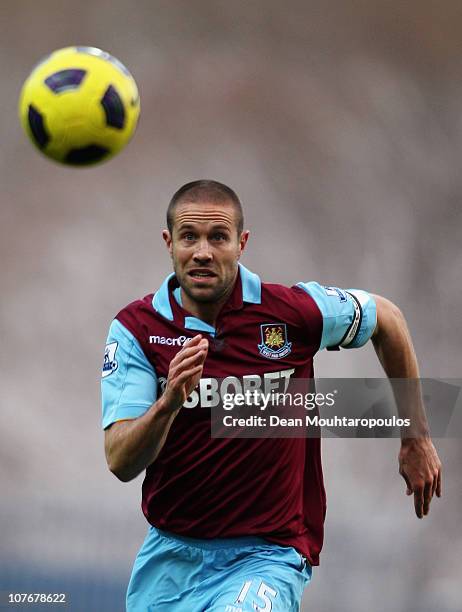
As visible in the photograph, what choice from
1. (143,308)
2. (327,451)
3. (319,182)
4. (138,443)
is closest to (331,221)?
(319,182)

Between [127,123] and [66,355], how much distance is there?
4.31m

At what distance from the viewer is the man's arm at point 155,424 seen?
4477 mm

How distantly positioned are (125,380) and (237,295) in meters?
0.68

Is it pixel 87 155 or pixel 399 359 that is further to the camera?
pixel 399 359

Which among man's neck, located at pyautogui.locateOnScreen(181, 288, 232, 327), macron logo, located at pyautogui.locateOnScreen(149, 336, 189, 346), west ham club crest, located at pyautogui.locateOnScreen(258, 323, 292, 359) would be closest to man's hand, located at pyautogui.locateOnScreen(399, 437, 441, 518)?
west ham club crest, located at pyautogui.locateOnScreen(258, 323, 292, 359)

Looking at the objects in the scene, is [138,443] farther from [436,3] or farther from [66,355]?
[436,3]

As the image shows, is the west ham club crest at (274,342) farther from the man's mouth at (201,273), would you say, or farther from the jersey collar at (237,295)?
the man's mouth at (201,273)

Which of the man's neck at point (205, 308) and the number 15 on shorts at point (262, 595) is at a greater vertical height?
the man's neck at point (205, 308)

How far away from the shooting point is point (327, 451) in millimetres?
9156

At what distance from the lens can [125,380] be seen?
5121 millimetres

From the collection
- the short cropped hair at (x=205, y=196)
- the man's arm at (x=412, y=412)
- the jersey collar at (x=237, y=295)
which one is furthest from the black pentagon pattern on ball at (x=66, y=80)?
the man's arm at (x=412, y=412)

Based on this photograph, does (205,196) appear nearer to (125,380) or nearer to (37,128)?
(37,128)

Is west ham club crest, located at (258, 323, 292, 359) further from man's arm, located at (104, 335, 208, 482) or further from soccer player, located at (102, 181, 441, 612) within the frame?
man's arm, located at (104, 335, 208, 482)

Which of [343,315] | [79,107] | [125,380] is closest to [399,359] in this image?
[343,315]
